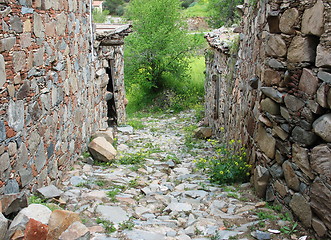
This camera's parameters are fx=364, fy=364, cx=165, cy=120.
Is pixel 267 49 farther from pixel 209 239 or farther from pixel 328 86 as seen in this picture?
pixel 209 239

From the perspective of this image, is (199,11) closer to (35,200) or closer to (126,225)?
(35,200)

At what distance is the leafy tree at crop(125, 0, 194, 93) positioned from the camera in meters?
17.8

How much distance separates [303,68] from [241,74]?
3.44m

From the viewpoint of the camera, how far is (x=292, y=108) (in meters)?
3.89

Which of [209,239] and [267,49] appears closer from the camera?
[209,239]

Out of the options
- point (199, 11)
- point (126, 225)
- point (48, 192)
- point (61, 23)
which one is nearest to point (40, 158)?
point (48, 192)

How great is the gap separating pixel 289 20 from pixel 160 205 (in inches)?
110

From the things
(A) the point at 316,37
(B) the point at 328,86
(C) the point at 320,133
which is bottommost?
(C) the point at 320,133

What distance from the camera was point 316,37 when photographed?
11.6 ft

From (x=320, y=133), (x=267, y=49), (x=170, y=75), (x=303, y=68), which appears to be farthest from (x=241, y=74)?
(x=170, y=75)

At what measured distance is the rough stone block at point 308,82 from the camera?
3.42 meters

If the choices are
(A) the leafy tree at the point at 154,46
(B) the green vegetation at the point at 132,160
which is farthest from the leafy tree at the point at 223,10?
(B) the green vegetation at the point at 132,160

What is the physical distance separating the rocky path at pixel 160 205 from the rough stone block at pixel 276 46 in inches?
71.3

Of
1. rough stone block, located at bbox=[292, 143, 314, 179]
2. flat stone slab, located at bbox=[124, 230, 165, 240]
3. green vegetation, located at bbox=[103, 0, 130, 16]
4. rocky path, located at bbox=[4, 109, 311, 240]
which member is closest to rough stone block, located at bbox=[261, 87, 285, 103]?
rough stone block, located at bbox=[292, 143, 314, 179]
